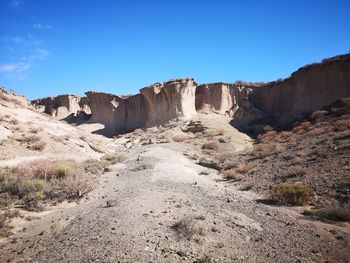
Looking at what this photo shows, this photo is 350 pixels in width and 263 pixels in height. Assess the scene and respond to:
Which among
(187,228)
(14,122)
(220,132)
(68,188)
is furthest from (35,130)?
Answer: (220,132)

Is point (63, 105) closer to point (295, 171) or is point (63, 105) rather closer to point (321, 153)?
point (321, 153)

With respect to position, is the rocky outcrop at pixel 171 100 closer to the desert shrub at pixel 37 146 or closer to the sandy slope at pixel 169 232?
the desert shrub at pixel 37 146

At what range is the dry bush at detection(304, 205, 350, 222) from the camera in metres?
7.72

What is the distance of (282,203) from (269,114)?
96.1 feet

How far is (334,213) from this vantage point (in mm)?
7895

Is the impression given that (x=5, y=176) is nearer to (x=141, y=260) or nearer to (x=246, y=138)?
(x=141, y=260)

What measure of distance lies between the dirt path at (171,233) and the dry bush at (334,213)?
18.9 inches

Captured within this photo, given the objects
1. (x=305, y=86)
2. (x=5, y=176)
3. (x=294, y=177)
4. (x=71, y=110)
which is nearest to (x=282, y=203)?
(x=294, y=177)

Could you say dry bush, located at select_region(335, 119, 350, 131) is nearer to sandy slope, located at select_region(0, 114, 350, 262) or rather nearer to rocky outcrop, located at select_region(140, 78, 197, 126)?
sandy slope, located at select_region(0, 114, 350, 262)

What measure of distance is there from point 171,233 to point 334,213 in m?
4.62

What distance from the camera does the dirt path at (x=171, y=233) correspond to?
5512mm

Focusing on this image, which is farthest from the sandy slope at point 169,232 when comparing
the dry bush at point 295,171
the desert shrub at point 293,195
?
the dry bush at point 295,171

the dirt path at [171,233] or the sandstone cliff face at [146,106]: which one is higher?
the sandstone cliff face at [146,106]

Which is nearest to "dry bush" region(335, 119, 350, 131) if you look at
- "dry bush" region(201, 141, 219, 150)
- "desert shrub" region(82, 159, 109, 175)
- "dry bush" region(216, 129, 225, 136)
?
"dry bush" region(201, 141, 219, 150)
